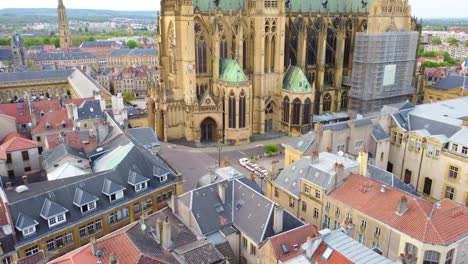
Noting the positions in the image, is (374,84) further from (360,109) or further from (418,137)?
(418,137)

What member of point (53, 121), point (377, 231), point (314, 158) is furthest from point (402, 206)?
point (53, 121)

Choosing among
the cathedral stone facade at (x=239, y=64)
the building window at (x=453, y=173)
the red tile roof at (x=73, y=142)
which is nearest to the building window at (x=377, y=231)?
the building window at (x=453, y=173)

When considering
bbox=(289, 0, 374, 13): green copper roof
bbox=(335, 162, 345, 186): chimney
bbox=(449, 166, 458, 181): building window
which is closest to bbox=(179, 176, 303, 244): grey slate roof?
Answer: bbox=(335, 162, 345, 186): chimney

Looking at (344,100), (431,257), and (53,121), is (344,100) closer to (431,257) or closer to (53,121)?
(53,121)

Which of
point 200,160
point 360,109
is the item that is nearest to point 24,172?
point 200,160

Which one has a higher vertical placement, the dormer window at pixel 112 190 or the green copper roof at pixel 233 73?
the green copper roof at pixel 233 73

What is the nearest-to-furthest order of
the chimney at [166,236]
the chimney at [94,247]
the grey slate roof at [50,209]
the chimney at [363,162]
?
1. the chimney at [94,247]
2. the chimney at [166,236]
3. the grey slate roof at [50,209]
4. the chimney at [363,162]

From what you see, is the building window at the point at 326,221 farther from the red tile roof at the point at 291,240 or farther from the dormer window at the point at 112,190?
the dormer window at the point at 112,190
